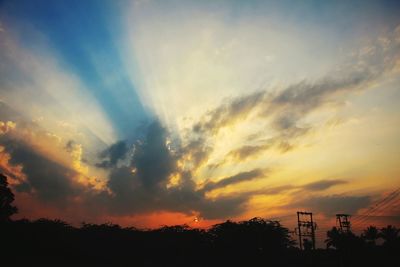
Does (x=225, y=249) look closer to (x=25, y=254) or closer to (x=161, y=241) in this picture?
(x=161, y=241)

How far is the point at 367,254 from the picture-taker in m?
54.7

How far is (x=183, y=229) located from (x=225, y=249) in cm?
803

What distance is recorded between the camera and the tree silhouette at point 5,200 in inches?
1815

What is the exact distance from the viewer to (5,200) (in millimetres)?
46625

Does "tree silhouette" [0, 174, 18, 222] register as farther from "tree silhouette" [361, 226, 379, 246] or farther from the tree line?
"tree silhouette" [361, 226, 379, 246]

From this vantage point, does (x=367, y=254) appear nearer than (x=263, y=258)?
No

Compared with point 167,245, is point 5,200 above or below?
above

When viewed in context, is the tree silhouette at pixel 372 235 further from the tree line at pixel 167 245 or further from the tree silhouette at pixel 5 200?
the tree silhouette at pixel 5 200

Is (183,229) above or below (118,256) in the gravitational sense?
above

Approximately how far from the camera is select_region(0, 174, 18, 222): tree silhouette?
151ft

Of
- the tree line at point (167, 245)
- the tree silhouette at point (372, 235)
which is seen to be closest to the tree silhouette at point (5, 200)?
the tree line at point (167, 245)

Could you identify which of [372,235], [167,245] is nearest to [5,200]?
[167,245]

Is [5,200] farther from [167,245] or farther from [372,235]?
[372,235]

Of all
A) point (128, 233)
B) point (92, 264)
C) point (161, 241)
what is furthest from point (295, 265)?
point (92, 264)
